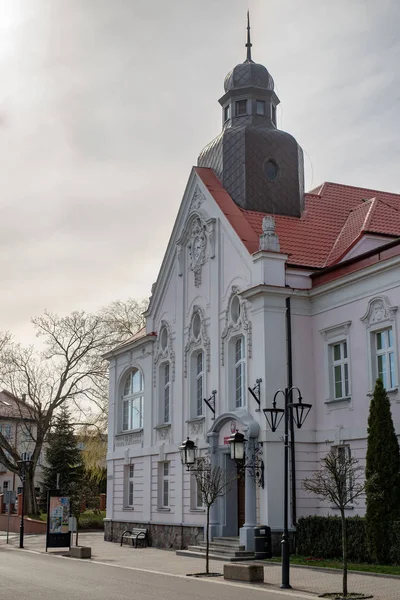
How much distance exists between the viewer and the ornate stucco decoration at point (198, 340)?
28922 mm

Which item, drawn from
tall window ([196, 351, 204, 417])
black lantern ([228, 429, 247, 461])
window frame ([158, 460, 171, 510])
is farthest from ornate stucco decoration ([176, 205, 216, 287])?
black lantern ([228, 429, 247, 461])

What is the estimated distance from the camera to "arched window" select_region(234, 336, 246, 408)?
26.6 m

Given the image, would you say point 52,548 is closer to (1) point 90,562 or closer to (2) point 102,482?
(1) point 90,562

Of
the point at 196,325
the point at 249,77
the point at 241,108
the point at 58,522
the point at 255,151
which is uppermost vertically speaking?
the point at 249,77

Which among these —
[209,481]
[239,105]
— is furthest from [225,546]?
[239,105]

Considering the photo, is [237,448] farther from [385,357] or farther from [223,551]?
[385,357]

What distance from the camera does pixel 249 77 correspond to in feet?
108

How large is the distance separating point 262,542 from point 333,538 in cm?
216

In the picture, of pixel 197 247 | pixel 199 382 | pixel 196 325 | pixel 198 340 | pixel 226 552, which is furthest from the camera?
pixel 197 247

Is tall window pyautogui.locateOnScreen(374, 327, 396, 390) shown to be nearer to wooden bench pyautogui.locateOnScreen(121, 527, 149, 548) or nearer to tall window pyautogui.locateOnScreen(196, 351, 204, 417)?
tall window pyautogui.locateOnScreen(196, 351, 204, 417)

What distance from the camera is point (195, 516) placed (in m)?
28.2

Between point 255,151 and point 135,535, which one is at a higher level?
point 255,151

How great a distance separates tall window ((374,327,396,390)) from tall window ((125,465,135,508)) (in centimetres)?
1489

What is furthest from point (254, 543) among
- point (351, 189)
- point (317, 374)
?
point (351, 189)
